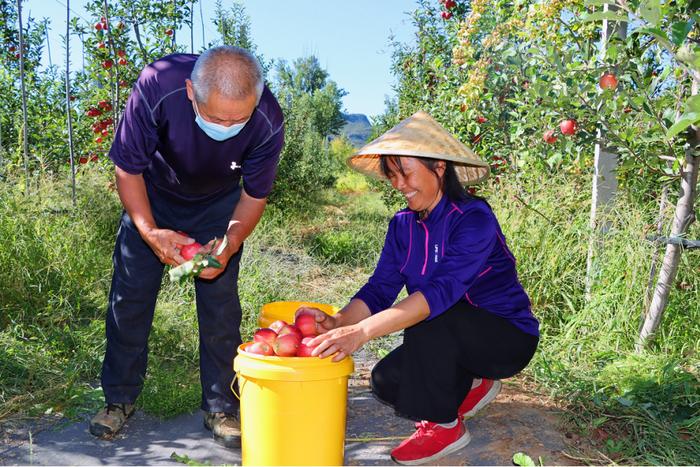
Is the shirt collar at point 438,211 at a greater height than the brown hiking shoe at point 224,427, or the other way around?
the shirt collar at point 438,211

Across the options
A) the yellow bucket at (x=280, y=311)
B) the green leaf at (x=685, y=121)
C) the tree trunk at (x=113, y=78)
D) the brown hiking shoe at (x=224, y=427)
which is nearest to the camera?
the green leaf at (x=685, y=121)

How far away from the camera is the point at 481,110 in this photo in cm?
526

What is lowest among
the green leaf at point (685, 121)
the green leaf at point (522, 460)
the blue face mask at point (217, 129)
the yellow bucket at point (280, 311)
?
the green leaf at point (522, 460)

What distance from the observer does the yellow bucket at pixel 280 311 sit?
10.2ft

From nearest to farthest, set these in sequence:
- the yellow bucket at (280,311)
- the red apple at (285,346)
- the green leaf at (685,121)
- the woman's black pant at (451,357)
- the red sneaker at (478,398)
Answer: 1. the green leaf at (685,121)
2. the red apple at (285,346)
3. the woman's black pant at (451,357)
4. the red sneaker at (478,398)
5. the yellow bucket at (280,311)

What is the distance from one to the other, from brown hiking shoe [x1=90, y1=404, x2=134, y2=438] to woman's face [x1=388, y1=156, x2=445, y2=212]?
5.13ft

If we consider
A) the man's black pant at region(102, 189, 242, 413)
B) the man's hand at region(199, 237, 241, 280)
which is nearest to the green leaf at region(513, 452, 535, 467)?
the man's black pant at region(102, 189, 242, 413)

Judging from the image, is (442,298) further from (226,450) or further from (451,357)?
(226,450)

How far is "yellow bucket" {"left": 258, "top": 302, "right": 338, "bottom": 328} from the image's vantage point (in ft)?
10.2

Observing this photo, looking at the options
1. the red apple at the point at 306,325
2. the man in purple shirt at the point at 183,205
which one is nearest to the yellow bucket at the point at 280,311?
the man in purple shirt at the point at 183,205

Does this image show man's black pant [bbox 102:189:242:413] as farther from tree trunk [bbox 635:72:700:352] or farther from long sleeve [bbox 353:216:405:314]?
tree trunk [bbox 635:72:700:352]

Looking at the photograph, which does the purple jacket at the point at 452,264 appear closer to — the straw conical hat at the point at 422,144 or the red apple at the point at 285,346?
the straw conical hat at the point at 422,144

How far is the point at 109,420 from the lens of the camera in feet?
9.12

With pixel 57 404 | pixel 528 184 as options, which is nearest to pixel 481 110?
pixel 528 184
